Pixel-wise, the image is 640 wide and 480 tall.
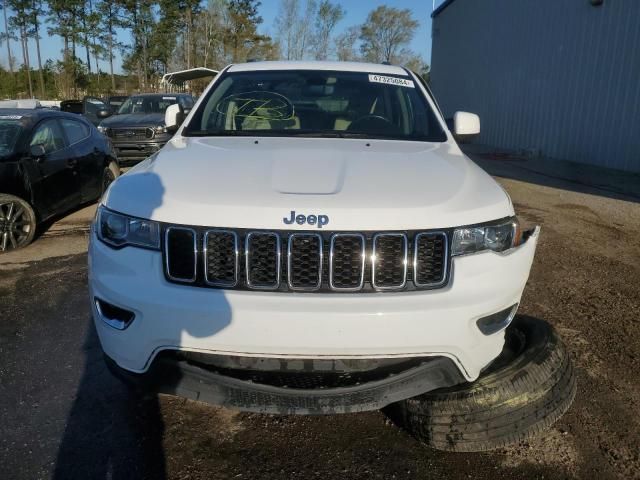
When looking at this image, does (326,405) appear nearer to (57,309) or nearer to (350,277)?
(350,277)

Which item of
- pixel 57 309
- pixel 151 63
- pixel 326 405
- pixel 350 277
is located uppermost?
pixel 151 63

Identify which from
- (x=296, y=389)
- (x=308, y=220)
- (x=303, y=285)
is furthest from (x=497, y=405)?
(x=308, y=220)

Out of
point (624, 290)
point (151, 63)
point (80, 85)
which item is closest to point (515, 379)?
point (624, 290)

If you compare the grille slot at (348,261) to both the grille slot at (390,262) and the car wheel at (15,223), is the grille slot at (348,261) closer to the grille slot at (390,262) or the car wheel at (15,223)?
the grille slot at (390,262)

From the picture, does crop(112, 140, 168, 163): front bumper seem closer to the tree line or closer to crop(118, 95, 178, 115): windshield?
crop(118, 95, 178, 115): windshield

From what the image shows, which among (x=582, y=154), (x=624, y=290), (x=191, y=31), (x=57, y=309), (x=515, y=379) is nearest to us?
(x=515, y=379)

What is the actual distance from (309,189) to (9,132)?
5.40m

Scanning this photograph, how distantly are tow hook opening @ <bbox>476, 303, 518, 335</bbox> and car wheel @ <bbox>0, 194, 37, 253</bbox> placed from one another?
541cm

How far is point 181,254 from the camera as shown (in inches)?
81.3

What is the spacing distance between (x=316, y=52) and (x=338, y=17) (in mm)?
4337

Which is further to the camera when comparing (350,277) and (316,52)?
(316,52)

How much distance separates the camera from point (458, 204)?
2129mm

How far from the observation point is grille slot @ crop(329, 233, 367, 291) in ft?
6.59

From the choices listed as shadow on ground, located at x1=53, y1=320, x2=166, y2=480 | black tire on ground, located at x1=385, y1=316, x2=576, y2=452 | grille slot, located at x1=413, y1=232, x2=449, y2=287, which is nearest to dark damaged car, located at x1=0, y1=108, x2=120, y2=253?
shadow on ground, located at x1=53, y1=320, x2=166, y2=480
